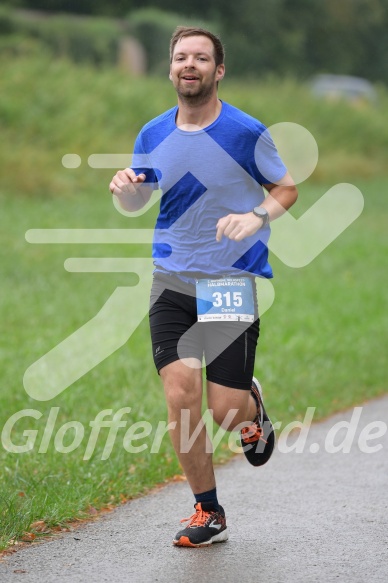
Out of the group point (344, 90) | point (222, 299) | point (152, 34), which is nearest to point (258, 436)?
point (222, 299)

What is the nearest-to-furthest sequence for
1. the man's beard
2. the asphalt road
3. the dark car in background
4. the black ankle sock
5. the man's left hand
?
Result: 1. the asphalt road
2. the man's left hand
3. the man's beard
4. the black ankle sock
5. the dark car in background

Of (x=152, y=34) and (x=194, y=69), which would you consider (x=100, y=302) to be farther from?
(x=152, y=34)

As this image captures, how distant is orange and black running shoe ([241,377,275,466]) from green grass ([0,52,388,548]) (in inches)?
33.8

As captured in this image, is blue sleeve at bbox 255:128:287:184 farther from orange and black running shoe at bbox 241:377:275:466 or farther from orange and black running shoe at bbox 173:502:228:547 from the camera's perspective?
orange and black running shoe at bbox 173:502:228:547

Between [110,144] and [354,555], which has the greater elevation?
[110,144]

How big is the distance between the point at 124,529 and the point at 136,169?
1722 mm

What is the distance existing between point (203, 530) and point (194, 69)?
2.07m

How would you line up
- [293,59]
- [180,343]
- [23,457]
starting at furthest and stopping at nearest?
1. [293,59]
2. [23,457]
3. [180,343]

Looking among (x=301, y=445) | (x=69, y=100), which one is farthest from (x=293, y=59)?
(x=301, y=445)

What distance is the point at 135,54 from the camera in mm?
41438

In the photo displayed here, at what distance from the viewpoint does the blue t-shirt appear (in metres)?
5.24

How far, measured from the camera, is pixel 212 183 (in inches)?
207

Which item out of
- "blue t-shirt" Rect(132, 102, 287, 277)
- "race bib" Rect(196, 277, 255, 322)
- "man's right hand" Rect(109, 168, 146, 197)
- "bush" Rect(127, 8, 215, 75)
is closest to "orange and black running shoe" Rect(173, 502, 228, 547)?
"race bib" Rect(196, 277, 255, 322)

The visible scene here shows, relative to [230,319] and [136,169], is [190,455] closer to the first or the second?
[230,319]
